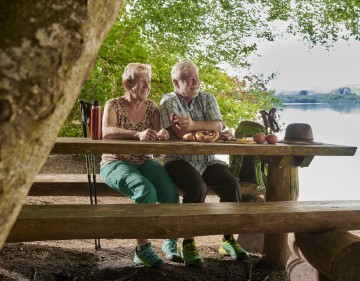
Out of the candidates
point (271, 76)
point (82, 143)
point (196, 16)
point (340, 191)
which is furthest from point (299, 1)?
point (82, 143)

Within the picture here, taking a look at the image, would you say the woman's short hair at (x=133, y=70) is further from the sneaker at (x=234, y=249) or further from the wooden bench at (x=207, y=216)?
the sneaker at (x=234, y=249)

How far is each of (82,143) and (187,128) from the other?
0.90m

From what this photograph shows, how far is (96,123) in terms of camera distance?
3066 mm

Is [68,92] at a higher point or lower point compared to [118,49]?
lower

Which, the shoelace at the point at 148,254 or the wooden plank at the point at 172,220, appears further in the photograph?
the shoelace at the point at 148,254

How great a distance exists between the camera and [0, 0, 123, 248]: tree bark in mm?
579

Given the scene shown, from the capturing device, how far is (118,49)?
781 cm

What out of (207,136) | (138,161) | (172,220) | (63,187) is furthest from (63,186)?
(172,220)

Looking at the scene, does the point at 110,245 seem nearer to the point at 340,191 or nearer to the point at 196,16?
the point at 196,16

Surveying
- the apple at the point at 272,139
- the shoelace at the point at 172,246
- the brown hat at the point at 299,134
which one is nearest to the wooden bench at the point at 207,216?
the apple at the point at 272,139

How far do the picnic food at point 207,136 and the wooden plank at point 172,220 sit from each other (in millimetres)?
753

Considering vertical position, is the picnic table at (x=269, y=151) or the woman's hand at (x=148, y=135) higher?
the woman's hand at (x=148, y=135)

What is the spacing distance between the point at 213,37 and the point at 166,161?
5.87 metres

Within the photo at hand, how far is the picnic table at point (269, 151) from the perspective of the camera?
2.68m
